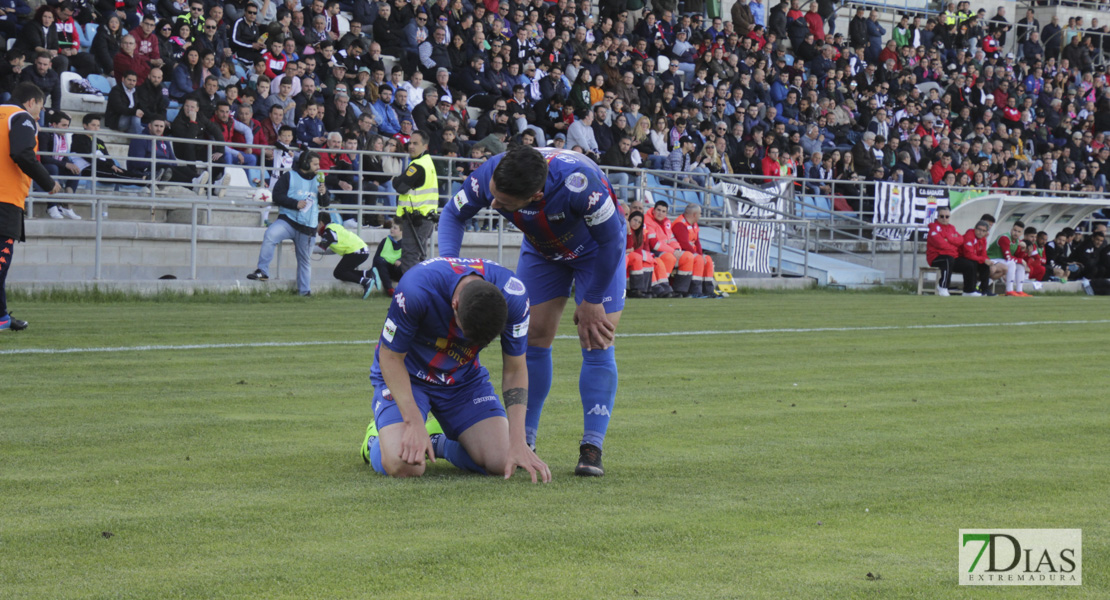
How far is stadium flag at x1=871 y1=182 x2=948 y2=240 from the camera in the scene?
28141 mm

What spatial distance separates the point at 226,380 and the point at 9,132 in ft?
12.4

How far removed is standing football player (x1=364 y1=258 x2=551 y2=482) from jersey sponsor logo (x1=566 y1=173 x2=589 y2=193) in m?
0.51

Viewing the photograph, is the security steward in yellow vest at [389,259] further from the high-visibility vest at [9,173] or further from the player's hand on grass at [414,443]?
the player's hand on grass at [414,443]

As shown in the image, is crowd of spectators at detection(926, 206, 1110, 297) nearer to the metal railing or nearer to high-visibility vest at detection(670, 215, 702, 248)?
the metal railing

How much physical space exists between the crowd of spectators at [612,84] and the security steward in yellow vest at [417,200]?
9.65ft

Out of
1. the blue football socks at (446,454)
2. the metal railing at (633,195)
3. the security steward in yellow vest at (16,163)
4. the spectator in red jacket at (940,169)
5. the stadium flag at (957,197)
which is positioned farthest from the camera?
the spectator in red jacket at (940,169)

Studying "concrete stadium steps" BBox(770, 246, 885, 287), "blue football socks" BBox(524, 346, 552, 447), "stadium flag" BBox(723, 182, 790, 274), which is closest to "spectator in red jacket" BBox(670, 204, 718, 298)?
"stadium flag" BBox(723, 182, 790, 274)

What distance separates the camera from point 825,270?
2519cm

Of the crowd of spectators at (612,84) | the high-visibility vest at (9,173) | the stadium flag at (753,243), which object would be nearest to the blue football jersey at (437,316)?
the high-visibility vest at (9,173)

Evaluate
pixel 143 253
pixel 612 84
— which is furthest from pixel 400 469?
pixel 612 84

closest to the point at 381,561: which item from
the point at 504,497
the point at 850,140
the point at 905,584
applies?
the point at 504,497

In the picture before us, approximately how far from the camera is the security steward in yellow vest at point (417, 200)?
16.7 meters

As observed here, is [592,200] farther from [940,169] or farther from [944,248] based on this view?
[940,169]

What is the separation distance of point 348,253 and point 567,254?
12.7m
